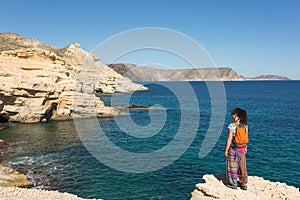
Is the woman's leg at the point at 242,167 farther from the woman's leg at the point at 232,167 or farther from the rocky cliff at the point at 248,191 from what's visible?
the rocky cliff at the point at 248,191

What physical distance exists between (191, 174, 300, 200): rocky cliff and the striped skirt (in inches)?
16.4

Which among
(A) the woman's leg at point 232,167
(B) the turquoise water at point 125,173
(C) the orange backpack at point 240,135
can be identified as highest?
(C) the orange backpack at point 240,135

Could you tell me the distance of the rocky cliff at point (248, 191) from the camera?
995 centimetres

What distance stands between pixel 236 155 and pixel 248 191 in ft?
4.90

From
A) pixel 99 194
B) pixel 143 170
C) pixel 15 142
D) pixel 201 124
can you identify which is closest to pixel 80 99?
pixel 15 142

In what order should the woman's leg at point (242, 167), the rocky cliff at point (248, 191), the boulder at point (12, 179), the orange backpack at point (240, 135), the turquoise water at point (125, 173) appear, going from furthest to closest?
1. the turquoise water at point (125, 173)
2. the boulder at point (12, 179)
3. the woman's leg at point (242, 167)
4. the orange backpack at point (240, 135)
5. the rocky cliff at point (248, 191)

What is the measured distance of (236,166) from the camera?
10625 mm

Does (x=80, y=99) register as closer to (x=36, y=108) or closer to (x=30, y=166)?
(x=36, y=108)

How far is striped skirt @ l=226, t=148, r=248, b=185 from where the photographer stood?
34.9ft

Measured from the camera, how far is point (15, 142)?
94.4 feet

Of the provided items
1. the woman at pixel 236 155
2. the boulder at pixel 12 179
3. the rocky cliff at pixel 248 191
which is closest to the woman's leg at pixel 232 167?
the woman at pixel 236 155

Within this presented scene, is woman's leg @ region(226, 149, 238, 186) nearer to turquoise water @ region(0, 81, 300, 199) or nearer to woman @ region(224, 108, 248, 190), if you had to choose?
woman @ region(224, 108, 248, 190)

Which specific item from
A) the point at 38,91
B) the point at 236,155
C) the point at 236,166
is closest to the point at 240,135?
the point at 236,155

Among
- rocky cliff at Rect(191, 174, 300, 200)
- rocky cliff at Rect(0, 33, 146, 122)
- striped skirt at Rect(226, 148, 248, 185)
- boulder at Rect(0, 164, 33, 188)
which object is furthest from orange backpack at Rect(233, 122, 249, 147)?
rocky cliff at Rect(0, 33, 146, 122)
